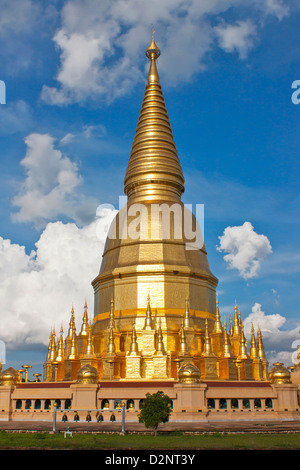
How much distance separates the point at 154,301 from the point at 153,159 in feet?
40.3

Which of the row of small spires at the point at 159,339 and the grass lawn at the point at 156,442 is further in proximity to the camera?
the row of small spires at the point at 159,339

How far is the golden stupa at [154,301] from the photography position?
1323 inches

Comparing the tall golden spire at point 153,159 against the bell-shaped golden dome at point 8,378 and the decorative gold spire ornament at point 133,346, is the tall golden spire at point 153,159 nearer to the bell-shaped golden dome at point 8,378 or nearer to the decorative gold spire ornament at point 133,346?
the decorative gold spire ornament at point 133,346

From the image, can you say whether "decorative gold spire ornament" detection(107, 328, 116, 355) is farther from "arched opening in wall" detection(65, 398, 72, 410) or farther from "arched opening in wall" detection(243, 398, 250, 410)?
"arched opening in wall" detection(243, 398, 250, 410)

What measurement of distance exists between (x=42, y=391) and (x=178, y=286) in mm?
12729

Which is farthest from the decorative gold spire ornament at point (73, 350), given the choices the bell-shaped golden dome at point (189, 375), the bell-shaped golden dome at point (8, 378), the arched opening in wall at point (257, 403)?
the arched opening in wall at point (257, 403)

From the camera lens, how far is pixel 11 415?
2906 cm

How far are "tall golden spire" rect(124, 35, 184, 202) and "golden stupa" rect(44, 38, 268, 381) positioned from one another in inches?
3.3

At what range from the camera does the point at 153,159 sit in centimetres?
4253

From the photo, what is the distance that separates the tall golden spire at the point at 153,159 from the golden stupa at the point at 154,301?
0.28ft

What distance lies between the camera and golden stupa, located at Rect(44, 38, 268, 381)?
3359cm

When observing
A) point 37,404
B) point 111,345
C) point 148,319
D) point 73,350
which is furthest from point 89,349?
point 37,404
